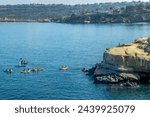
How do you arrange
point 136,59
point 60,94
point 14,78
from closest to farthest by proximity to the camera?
1. point 60,94
2. point 136,59
3. point 14,78

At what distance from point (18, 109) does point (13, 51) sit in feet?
308

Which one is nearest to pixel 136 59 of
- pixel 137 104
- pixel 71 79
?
pixel 71 79

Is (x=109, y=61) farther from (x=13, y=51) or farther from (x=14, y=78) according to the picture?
(x=13, y=51)

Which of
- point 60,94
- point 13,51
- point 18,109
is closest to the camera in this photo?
point 18,109

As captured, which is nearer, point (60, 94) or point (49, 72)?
point (60, 94)

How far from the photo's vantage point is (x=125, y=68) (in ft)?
209

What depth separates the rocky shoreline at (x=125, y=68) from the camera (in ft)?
203

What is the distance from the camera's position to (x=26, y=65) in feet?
272

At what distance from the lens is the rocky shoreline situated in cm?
6184

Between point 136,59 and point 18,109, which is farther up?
point 18,109

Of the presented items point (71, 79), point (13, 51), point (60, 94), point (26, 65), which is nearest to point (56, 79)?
point (71, 79)

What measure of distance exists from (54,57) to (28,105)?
7757cm

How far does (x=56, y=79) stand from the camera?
66562 mm

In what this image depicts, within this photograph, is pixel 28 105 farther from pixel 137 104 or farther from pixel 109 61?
pixel 109 61
